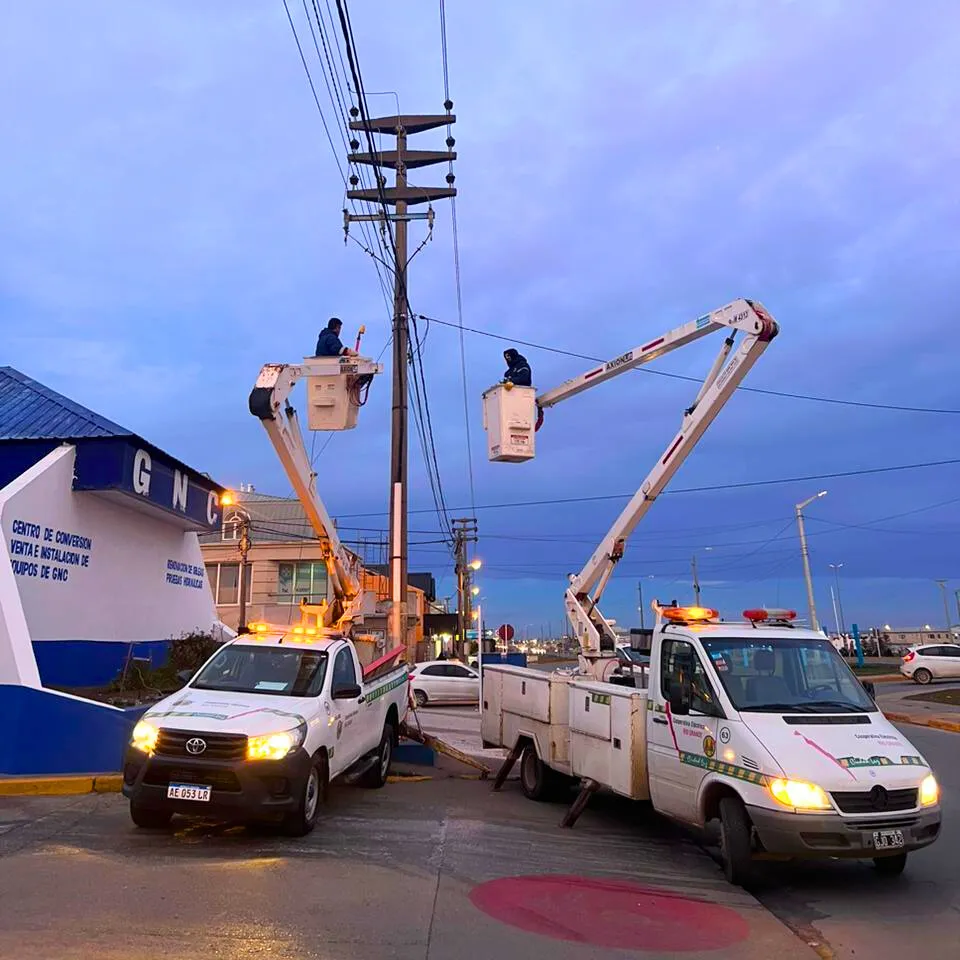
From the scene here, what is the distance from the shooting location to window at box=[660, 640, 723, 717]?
737 centimetres

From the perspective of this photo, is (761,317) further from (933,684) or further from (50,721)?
(933,684)

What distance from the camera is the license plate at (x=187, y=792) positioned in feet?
24.1

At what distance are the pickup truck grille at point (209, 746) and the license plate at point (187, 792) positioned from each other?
0.83 feet

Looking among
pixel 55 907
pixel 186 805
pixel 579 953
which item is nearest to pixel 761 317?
pixel 579 953

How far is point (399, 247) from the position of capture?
17562 mm

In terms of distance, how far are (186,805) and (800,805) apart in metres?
5.15

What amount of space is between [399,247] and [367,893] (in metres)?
13.9

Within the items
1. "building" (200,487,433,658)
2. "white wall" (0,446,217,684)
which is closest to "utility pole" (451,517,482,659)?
"building" (200,487,433,658)

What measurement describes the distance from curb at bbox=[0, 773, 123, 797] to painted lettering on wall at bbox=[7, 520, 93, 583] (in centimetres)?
302

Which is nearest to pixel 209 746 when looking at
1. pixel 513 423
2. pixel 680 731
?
pixel 680 731

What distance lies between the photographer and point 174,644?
15.7 metres

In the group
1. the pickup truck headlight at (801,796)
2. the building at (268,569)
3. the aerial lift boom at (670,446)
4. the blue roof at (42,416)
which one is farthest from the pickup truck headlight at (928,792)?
the building at (268,569)

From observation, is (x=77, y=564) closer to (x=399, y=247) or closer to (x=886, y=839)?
(x=399, y=247)

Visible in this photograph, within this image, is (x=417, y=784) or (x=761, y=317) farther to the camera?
(x=417, y=784)
